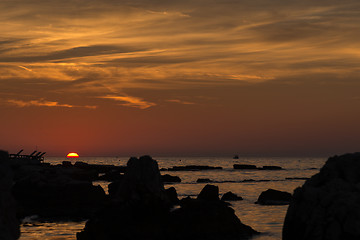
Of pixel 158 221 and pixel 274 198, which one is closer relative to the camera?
pixel 158 221

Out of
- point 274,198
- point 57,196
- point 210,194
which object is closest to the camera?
point 57,196

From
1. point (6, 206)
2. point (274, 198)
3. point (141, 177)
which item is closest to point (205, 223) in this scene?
point (141, 177)

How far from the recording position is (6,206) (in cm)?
1485

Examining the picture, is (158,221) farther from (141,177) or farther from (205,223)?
(141,177)

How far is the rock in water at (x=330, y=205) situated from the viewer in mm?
20828

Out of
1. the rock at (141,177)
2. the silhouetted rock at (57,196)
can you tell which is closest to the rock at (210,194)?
the rock at (141,177)

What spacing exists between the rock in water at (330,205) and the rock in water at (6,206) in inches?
479

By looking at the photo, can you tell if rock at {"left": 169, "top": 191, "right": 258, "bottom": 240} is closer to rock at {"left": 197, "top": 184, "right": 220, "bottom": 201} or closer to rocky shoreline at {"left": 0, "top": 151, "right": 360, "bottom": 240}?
rocky shoreline at {"left": 0, "top": 151, "right": 360, "bottom": 240}

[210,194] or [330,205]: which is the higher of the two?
[330,205]

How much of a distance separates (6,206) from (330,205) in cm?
1291

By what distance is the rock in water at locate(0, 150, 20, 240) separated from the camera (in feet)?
48.2

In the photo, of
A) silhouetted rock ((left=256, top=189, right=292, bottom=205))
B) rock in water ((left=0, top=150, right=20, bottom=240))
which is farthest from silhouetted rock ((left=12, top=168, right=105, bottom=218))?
rock in water ((left=0, top=150, right=20, bottom=240))

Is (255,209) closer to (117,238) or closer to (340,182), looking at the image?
(117,238)

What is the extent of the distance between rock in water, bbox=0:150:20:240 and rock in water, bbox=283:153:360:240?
12155 millimetres
